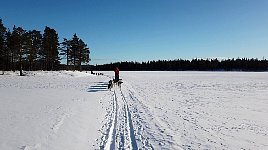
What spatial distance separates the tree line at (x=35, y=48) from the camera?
47219 mm

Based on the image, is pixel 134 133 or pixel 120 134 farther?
pixel 134 133

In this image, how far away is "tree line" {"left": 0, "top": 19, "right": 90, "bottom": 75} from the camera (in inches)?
1859

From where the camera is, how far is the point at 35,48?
54781mm

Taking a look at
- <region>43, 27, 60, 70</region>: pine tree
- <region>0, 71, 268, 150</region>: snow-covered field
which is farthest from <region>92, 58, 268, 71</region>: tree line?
<region>0, 71, 268, 150</region>: snow-covered field

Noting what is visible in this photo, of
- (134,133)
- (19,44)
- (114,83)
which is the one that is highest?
(19,44)

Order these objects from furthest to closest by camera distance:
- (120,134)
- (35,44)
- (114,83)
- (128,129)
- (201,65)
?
(201,65), (35,44), (114,83), (128,129), (120,134)

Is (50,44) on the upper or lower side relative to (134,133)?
upper

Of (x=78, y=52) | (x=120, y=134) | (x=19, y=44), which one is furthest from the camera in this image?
(x=78, y=52)

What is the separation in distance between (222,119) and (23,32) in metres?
47.1

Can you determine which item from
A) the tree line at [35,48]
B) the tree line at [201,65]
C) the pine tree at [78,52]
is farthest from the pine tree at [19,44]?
the tree line at [201,65]

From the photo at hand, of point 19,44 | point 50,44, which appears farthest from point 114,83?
point 50,44

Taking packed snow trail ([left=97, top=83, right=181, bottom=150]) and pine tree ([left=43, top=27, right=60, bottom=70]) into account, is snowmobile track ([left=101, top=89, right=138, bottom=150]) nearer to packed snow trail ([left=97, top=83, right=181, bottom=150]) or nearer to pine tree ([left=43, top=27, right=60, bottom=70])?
Result: packed snow trail ([left=97, top=83, right=181, bottom=150])

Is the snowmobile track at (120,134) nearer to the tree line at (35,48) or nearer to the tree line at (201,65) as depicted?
the tree line at (35,48)

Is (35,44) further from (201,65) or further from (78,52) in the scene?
(201,65)
